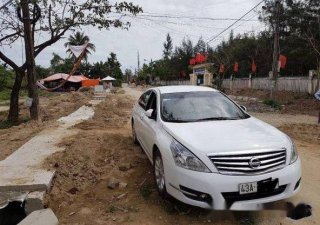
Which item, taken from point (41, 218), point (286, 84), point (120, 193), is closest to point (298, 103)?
point (286, 84)

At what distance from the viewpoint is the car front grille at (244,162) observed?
4.32m

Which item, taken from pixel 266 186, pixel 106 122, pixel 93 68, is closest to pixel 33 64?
pixel 106 122

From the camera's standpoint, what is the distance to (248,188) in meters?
4.29

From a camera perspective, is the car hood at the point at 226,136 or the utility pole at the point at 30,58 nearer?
the car hood at the point at 226,136

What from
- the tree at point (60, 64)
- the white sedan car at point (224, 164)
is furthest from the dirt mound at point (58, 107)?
the tree at point (60, 64)

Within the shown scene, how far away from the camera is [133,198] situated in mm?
5484

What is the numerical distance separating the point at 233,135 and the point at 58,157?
3660 mm

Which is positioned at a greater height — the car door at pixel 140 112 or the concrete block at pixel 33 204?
the car door at pixel 140 112

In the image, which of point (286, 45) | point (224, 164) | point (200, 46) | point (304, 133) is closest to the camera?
point (224, 164)

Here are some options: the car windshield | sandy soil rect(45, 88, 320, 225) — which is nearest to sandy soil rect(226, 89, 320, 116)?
sandy soil rect(45, 88, 320, 225)

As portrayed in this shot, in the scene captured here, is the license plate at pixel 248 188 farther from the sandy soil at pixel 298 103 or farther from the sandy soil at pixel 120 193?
the sandy soil at pixel 298 103

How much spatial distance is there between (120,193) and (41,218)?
137 centimetres

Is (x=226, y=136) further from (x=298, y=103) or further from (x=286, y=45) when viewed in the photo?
(x=286, y=45)

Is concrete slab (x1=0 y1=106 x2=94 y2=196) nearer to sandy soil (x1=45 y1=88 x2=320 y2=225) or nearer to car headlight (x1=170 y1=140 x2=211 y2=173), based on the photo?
Result: sandy soil (x1=45 y1=88 x2=320 y2=225)
